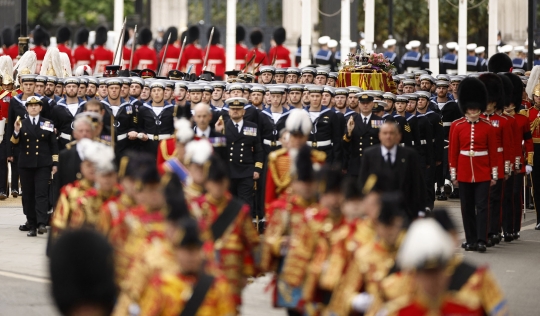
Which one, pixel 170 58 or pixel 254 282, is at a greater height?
pixel 170 58

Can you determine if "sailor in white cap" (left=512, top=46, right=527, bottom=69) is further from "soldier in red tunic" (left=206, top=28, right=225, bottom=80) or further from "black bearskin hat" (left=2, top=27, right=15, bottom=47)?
"black bearskin hat" (left=2, top=27, right=15, bottom=47)

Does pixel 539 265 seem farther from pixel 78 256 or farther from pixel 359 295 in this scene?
pixel 78 256

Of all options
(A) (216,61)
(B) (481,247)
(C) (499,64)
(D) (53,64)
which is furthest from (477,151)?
(A) (216,61)

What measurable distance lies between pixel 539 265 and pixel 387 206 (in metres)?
7.64

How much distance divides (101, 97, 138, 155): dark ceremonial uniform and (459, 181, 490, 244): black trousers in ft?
14.7

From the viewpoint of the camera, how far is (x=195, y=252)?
22.3ft

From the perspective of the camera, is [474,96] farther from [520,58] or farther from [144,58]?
[520,58]

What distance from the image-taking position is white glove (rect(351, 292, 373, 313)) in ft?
25.1

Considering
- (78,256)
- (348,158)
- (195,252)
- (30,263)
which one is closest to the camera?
(78,256)

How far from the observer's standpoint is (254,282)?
45.3 ft

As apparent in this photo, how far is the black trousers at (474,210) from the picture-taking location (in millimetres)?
15750

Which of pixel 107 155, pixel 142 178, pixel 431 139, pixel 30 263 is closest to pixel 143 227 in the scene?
pixel 142 178

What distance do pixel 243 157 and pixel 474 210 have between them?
2742 mm

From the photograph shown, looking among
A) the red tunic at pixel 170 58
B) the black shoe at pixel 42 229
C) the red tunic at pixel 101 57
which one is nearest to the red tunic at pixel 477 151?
the black shoe at pixel 42 229
